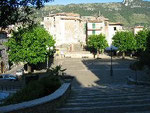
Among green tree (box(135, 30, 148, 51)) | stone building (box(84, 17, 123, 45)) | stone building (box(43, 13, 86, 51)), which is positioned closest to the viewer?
green tree (box(135, 30, 148, 51))

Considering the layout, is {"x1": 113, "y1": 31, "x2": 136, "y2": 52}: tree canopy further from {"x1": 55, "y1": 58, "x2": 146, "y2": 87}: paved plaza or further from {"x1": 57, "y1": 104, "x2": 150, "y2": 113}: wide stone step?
{"x1": 57, "y1": 104, "x2": 150, "y2": 113}: wide stone step

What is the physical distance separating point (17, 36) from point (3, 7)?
7.07 ft

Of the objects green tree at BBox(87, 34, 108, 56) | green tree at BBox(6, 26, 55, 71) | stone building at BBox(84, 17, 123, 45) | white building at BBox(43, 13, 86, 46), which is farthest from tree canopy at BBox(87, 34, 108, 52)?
green tree at BBox(6, 26, 55, 71)

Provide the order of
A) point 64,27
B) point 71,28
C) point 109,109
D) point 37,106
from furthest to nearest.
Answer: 1. point 71,28
2. point 64,27
3. point 109,109
4. point 37,106

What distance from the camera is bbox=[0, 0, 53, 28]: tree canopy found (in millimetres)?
9091

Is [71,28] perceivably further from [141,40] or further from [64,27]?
[141,40]

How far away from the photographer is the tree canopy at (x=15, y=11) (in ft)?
29.8

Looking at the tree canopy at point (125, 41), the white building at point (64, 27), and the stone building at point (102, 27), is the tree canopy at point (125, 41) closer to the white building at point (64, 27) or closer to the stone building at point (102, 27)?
the stone building at point (102, 27)

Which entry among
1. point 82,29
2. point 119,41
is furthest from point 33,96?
point 82,29

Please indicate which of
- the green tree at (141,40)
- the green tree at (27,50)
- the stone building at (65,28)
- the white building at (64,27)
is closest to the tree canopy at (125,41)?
the green tree at (141,40)

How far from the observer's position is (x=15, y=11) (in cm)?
943

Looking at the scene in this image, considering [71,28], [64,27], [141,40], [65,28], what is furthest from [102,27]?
[141,40]

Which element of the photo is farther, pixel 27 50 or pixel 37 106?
pixel 27 50

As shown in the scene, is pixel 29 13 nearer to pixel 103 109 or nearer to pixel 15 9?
pixel 15 9
